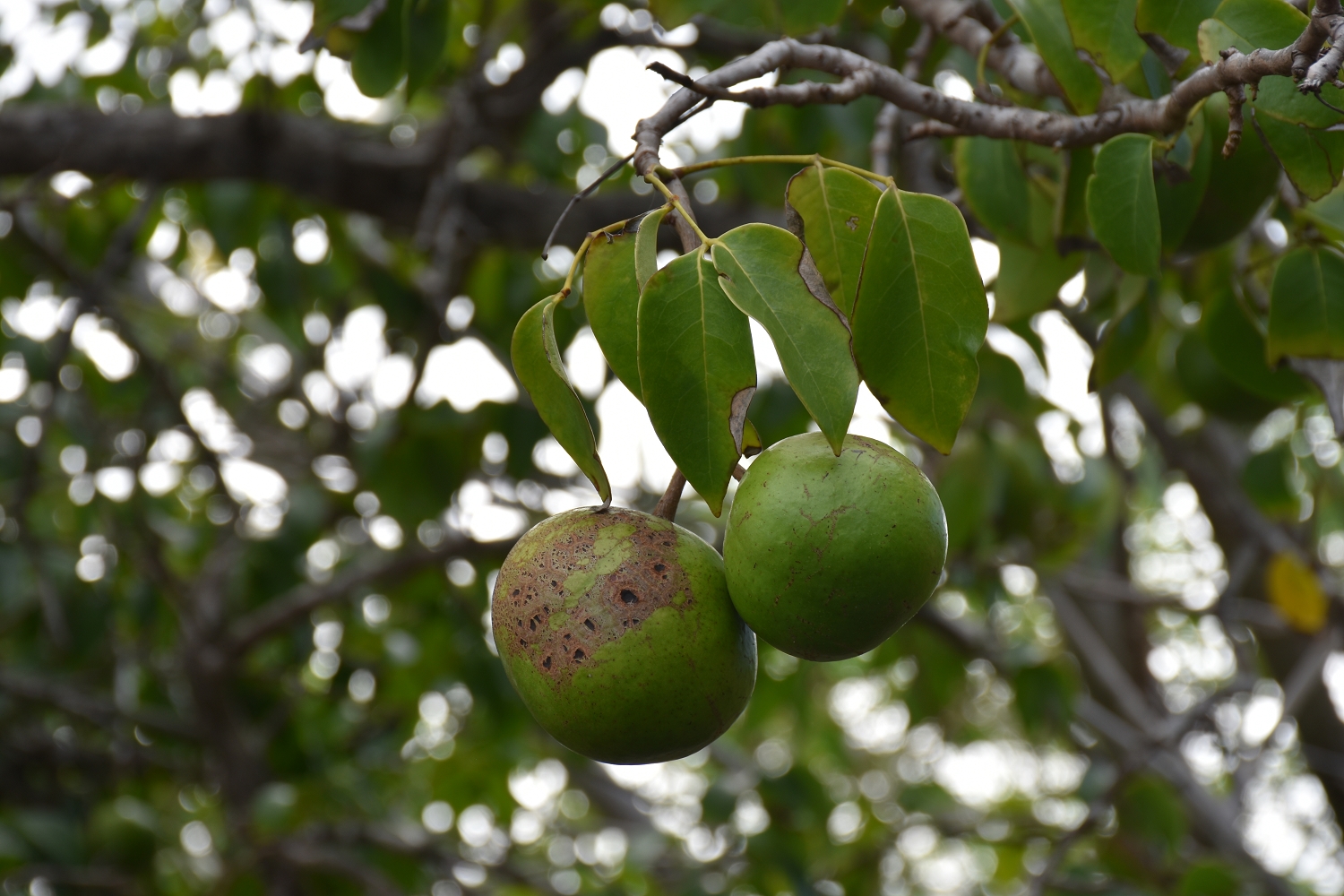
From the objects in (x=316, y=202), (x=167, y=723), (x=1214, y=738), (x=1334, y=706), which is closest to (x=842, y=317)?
(x=1214, y=738)

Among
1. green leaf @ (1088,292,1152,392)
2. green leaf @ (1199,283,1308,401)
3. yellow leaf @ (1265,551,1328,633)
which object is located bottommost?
yellow leaf @ (1265,551,1328,633)

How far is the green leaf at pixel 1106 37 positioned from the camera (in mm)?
1249

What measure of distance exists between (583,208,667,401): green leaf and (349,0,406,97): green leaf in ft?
2.77

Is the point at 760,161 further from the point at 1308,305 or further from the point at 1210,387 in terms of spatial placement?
the point at 1210,387

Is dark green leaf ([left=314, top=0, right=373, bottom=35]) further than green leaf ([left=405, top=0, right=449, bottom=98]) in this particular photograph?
No

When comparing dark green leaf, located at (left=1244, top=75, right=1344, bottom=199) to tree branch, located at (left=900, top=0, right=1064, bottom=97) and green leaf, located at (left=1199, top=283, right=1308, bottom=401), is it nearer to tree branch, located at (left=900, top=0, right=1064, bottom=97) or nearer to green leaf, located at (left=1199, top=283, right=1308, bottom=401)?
tree branch, located at (left=900, top=0, right=1064, bottom=97)

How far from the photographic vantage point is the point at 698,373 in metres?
1.02

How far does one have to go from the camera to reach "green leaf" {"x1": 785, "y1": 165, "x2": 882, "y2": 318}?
1084 millimetres

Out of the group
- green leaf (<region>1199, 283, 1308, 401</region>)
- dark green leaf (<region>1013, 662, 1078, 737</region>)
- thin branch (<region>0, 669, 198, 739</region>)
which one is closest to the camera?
green leaf (<region>1199, 283, 1308, 401</region>)

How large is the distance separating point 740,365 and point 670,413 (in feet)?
0.28

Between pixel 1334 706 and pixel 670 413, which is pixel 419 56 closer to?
pixel 670 413

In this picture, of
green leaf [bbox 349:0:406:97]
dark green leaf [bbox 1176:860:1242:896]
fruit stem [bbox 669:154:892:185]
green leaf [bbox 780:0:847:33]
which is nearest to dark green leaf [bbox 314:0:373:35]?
green leaf [bbox 349:0:406:97]

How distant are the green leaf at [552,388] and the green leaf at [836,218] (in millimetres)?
Answer: 281

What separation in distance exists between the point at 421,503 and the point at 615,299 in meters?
2.14
